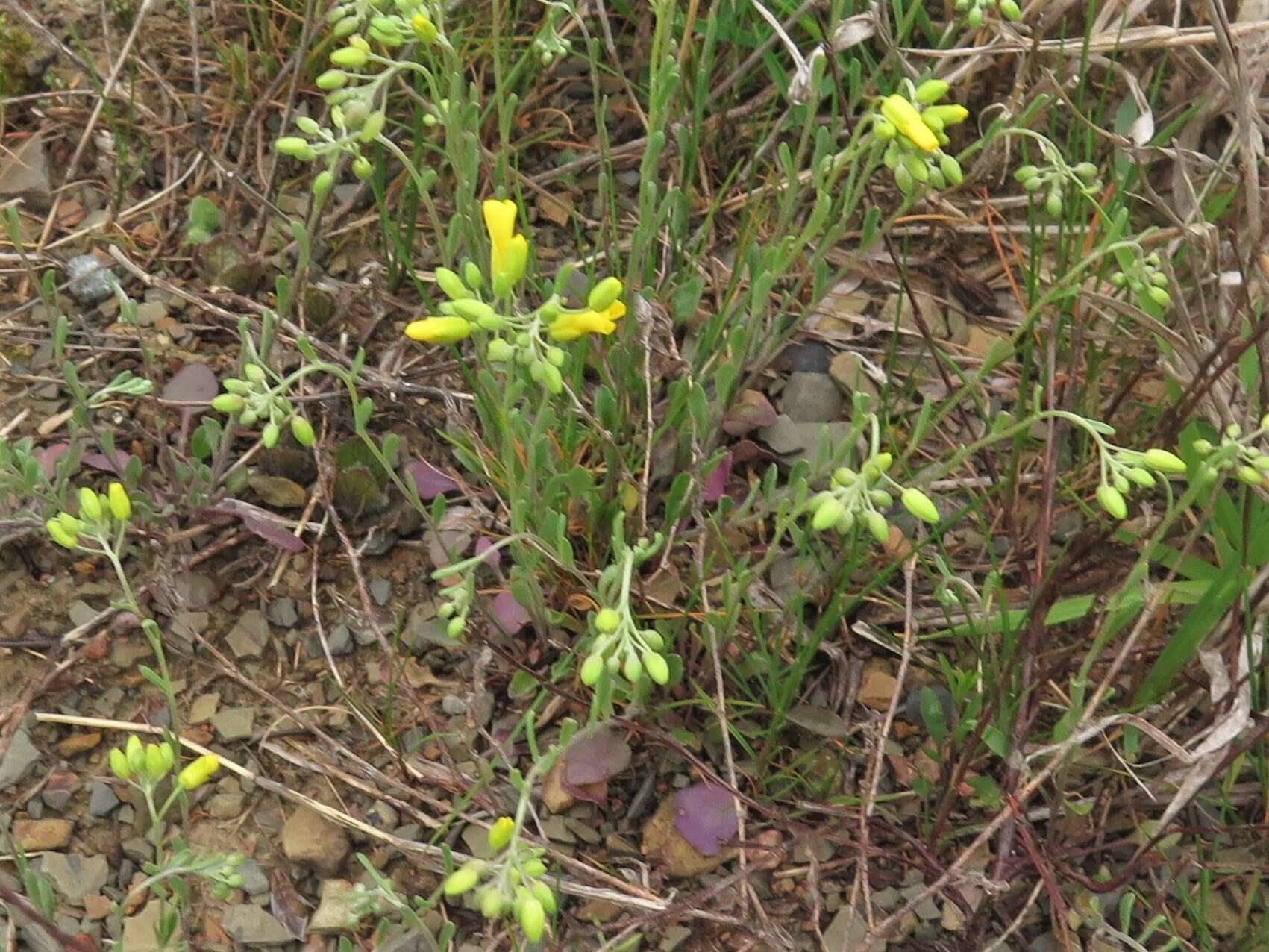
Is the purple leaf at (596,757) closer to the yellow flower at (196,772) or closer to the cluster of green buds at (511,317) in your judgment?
the yellow flower at (196,772)

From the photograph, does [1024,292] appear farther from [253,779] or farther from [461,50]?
[253,779]

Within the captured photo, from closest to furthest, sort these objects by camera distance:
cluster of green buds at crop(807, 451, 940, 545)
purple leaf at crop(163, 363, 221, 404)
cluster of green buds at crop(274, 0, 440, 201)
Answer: cluster of green buds at crop(807, 451, 940, 545) → cluster of green buds at crop(274, 0, 440, 201) → purple leaf at crop(163, 363, 221, 404)

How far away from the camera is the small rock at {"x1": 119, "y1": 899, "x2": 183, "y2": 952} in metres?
2.09

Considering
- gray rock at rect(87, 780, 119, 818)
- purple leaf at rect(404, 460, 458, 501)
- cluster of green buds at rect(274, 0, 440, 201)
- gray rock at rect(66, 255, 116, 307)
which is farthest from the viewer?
gray rock at rect(66, 255, 116, 307)

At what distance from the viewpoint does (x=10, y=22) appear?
10.1 feet

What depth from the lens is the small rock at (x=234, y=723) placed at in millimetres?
2316

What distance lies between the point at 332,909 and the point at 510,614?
592 mm

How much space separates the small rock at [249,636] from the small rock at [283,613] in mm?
18

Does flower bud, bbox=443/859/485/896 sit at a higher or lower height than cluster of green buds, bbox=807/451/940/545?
lower

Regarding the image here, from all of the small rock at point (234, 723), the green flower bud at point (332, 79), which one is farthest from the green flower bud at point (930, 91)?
the small rock at point (234, 723)

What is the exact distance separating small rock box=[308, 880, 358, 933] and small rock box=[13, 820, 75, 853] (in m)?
0.47

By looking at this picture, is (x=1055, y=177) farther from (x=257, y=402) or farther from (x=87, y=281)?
(x=87, y=281)

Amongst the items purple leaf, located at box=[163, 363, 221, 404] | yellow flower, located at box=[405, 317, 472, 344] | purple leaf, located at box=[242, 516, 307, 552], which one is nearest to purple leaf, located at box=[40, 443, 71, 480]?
purple leaf, located at box=[163, 363, 221, 404]

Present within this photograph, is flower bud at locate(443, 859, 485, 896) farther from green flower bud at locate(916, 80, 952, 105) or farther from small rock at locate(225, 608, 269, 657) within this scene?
green flower bud at locate(916, 80, 952, 105)
